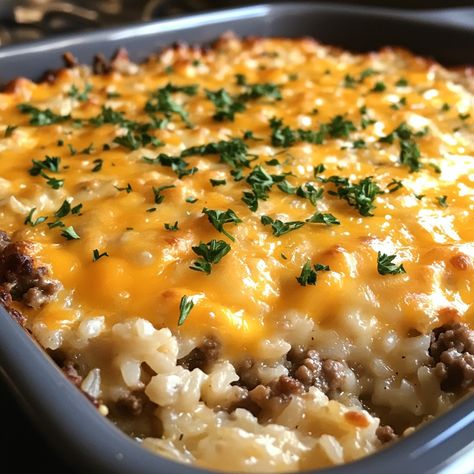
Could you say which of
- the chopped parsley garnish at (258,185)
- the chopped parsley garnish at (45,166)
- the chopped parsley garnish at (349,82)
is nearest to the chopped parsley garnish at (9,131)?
the chopped parsley garnish at (45,166)

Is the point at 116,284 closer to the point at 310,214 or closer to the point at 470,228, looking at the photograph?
the point at 310,214

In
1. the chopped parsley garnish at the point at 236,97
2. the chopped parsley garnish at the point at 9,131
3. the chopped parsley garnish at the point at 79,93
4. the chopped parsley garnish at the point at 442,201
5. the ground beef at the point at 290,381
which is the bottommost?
the ground beef at the point at 290,381

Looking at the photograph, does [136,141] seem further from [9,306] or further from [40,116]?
[9,306]

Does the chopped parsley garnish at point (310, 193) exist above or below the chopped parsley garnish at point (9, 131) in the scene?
below

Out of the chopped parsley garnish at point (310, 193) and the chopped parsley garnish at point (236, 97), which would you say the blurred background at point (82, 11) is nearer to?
the chopped parsley garnish at point (236, 97)

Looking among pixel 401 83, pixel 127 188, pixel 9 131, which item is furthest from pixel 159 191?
pixel 401 83

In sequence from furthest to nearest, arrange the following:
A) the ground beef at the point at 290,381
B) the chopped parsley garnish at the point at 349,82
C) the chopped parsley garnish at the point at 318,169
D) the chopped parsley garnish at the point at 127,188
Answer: the chopped parsley garnish at the point at 349,82 → the chopped parsley garnish at the point at 318,169 → the chopped parsley garnish at the point at 127,188 → the ground beef at the point at 290,381

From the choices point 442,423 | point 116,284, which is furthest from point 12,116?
point 442,423
